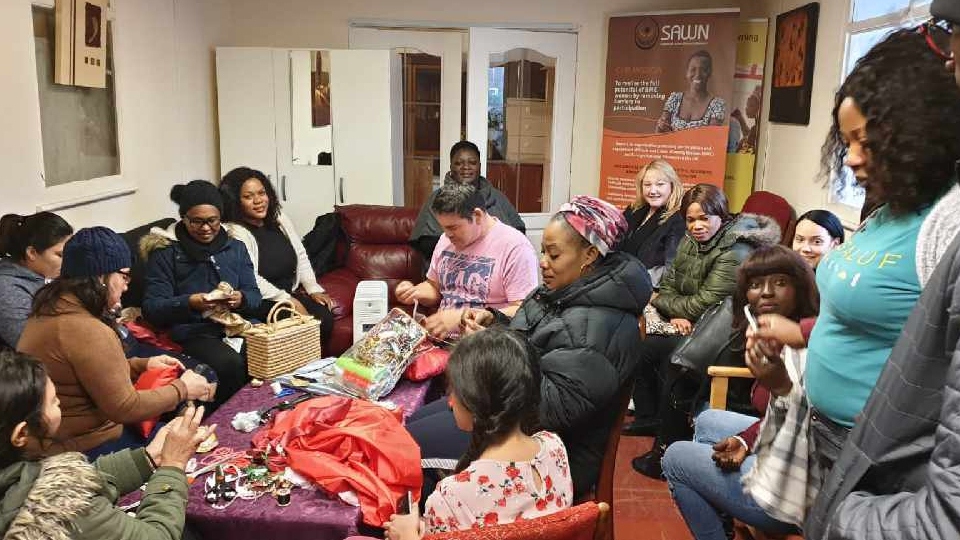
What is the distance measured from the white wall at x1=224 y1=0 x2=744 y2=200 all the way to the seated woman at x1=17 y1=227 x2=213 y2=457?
3.68m

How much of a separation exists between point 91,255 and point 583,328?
1401 millimetres

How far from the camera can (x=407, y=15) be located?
5.29 metres

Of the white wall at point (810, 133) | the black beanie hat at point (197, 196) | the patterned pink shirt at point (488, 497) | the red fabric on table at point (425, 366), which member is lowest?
the red fabric on table at point (425, 366)

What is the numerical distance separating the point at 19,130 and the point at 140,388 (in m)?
1.53

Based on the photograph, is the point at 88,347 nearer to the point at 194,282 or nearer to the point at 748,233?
the point at 194,282

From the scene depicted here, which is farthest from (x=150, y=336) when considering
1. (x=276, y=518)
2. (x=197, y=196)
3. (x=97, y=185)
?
(x=276, y=518)

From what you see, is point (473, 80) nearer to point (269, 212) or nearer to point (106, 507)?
point (269, 212)

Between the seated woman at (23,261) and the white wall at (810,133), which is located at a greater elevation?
the white wall at (810,133)

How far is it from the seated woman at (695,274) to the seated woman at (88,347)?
2.03 m

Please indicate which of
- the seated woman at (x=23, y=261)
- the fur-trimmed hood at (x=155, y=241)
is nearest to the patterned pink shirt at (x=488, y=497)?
the seated woman at (x=23, y=261)

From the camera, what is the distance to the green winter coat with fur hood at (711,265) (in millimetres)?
3014

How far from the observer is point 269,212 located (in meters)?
Answer: 3.77

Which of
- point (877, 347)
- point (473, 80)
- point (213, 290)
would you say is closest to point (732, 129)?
point (473, 80)

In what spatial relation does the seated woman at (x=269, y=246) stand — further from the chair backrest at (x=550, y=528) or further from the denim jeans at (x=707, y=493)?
the chair backrest at (x=550, y=528)
